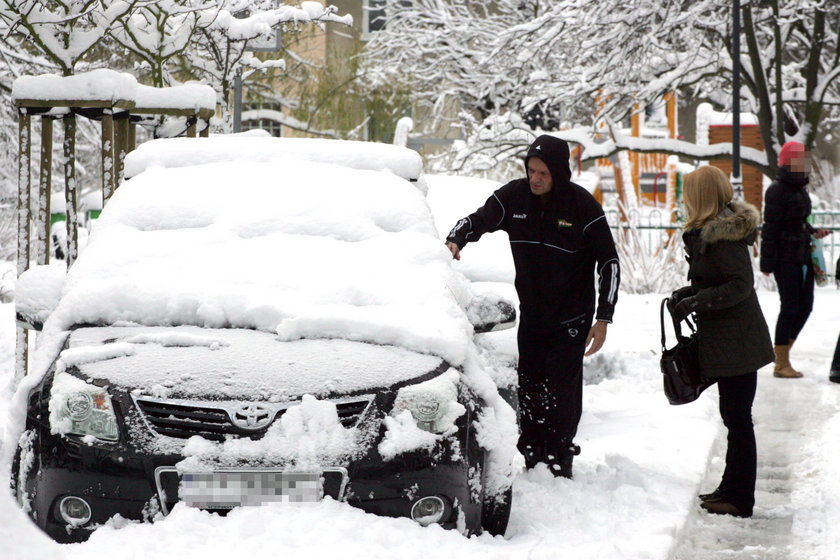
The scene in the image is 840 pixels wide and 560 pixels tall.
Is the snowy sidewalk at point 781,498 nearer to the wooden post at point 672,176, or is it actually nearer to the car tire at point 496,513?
the car tire at point 496,513

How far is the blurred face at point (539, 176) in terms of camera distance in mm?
5562

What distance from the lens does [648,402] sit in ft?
27.3

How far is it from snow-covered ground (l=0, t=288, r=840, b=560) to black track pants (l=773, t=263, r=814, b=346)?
403 millimetres

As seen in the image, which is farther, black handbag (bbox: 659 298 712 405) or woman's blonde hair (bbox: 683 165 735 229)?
black handbag (bbox: 659 298 712 405)

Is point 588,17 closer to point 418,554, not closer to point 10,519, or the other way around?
point 418,554

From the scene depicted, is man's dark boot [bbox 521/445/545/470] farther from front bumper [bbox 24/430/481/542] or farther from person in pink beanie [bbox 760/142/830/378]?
person in pink beanie [bbox 760/142/830/378]

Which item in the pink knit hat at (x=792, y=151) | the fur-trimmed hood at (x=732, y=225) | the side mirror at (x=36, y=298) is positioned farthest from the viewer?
the pink knit hat at (x=792, y=151)

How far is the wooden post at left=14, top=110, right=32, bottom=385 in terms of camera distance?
25.8 ft

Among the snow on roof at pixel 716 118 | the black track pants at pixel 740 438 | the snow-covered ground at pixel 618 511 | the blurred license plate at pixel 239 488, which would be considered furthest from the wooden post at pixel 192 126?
the snow on roof at pixel 716 118

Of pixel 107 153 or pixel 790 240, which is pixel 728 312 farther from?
pixel 107 153

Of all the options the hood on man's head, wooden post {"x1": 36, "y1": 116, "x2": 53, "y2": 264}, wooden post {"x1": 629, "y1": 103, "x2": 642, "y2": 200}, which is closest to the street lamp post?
wooden post {"x1": 629, "y1": 103, "x2": 642, "y2": 200}

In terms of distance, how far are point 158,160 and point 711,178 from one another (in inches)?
101

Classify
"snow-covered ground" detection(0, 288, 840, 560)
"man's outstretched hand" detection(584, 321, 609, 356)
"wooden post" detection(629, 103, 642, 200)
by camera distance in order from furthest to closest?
"wooden post" detection(629, 103, 642, 200) → "man's outstretched hand" detection(584, 321, 609, 356) → "snow-covered ground" detection(0, 288, 840, 560)

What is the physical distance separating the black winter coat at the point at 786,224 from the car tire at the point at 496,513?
506 centimetres
